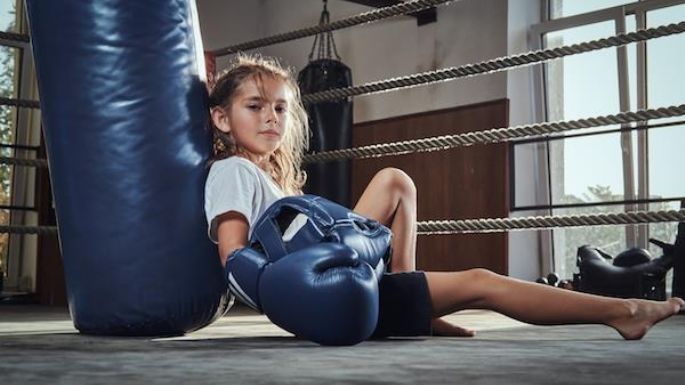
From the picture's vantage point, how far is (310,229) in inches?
47.6

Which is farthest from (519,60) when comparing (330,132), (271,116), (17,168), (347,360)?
(17,168)

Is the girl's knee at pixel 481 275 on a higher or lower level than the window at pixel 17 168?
lower

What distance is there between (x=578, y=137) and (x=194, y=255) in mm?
3820

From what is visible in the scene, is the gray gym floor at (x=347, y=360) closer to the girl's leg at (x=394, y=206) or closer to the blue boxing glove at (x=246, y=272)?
the blue boxing glove at (x=246, y=272)

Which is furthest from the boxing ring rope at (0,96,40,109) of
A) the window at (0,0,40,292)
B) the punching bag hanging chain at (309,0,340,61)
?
the punching bag hanging chain at (309,0,340,61)

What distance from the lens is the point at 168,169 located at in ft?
4.47

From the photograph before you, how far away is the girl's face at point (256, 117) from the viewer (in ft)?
4.83

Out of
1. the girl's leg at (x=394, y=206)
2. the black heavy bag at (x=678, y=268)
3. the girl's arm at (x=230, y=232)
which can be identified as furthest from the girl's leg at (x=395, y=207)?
the black heavy bag at (x=678, y=268)

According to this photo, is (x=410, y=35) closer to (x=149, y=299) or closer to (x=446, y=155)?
(x=446, y=155)

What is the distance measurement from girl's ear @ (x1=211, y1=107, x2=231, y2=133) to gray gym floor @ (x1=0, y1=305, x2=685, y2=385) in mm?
342

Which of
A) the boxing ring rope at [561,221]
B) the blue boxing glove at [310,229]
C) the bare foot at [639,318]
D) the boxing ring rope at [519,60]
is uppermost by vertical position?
the boxing ring rope at [519,60]

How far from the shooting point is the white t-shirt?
1.33 metres

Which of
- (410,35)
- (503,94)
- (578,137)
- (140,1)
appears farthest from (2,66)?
(140,1)

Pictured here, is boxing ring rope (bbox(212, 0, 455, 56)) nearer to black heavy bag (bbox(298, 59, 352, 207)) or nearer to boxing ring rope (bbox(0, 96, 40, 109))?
boxing ring rope (bbox(0, 96, 40, 109))
